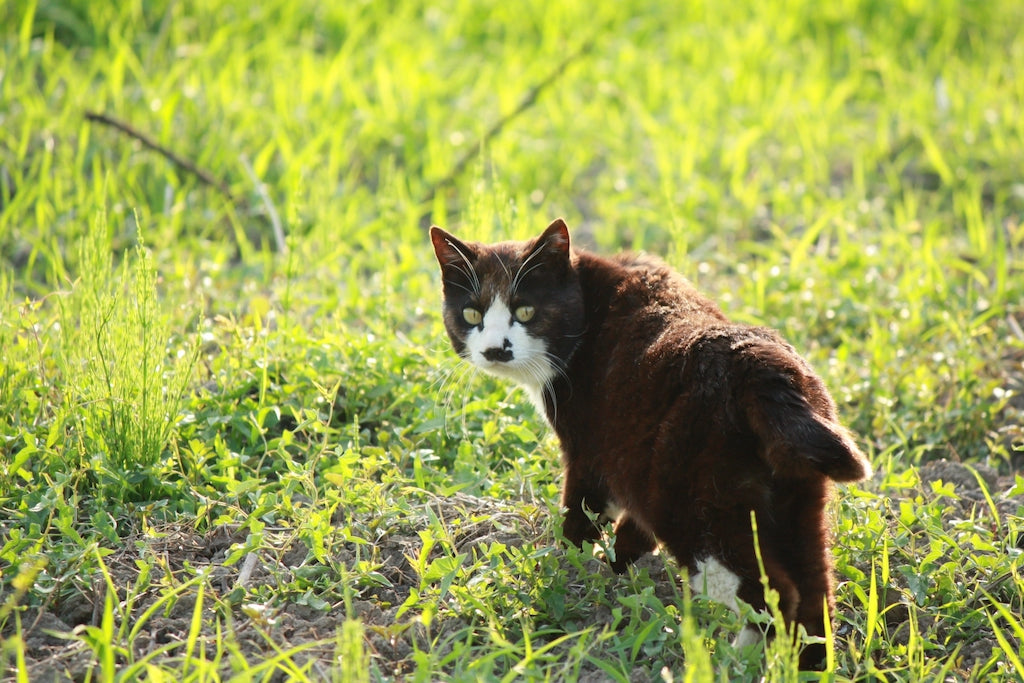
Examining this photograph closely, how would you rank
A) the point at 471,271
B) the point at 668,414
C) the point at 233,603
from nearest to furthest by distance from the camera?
the point at 668,414
the point at 233,603
the point at 471,271

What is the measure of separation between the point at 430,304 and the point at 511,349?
1446 millimetres

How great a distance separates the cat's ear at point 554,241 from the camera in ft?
10.6

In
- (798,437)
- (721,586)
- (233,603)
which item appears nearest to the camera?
(798,437)

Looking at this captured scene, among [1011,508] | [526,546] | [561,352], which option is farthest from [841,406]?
[526,546]

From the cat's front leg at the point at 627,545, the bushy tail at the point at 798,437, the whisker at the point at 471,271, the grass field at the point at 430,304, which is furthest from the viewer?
the whisker at the point at 471,271

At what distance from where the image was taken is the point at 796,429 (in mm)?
2541

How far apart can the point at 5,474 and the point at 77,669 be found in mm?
802

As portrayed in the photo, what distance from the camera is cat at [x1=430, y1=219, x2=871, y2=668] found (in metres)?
2.62

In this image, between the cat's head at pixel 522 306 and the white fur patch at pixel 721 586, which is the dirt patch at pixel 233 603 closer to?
the cat's head at pixel 522 306

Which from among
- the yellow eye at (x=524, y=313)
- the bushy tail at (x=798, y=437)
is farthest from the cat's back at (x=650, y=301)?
the bushy tail at (x=798, y=437)

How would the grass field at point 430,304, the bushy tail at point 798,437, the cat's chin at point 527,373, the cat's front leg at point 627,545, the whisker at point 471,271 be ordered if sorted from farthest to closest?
1. the whisker at point 471,271
2. the cat's chin at point 527,373
3. the cat's front leg at point 627,545
4. the grass field at point 430,304
5. the bushy tail at point 798,437

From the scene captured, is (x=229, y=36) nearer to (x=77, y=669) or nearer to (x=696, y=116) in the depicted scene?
(x=696, y=116)

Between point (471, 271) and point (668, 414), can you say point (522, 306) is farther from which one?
point (668, 414)

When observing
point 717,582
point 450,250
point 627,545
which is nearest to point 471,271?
point 450,250
